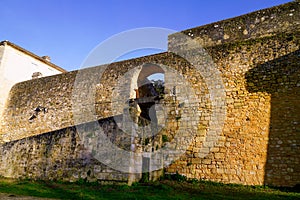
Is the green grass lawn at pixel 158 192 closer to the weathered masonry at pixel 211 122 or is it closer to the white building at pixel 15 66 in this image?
the weathered masonry at pixel 211 122

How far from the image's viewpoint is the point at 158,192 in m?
6.66

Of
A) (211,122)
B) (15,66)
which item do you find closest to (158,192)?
(211,122)

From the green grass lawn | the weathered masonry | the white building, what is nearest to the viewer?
the green grass lawn

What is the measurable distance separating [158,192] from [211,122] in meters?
3.30

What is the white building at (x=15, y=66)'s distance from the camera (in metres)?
17.0

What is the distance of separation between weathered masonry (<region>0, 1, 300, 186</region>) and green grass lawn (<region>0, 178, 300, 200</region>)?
0.48 meters

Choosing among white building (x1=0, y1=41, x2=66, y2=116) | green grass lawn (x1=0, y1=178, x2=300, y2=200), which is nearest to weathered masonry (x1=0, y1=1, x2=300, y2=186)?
green grass lawn (x1=0, y1=178, x2=300, y2=200)

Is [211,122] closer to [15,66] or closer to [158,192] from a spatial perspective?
[158,192]

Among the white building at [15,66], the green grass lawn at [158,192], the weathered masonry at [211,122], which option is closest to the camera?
the green grass lawn at [158,192]

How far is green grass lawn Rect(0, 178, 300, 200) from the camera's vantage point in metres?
6.09

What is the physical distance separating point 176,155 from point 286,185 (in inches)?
129

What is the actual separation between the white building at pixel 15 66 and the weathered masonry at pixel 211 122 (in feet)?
24.3

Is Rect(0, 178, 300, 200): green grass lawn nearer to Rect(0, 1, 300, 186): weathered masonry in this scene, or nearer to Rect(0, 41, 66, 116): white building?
Rect(0, 1, 300, 186): weathered masonry

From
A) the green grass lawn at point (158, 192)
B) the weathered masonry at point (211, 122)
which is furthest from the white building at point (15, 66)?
the green grass lawn at point (158, 192)
